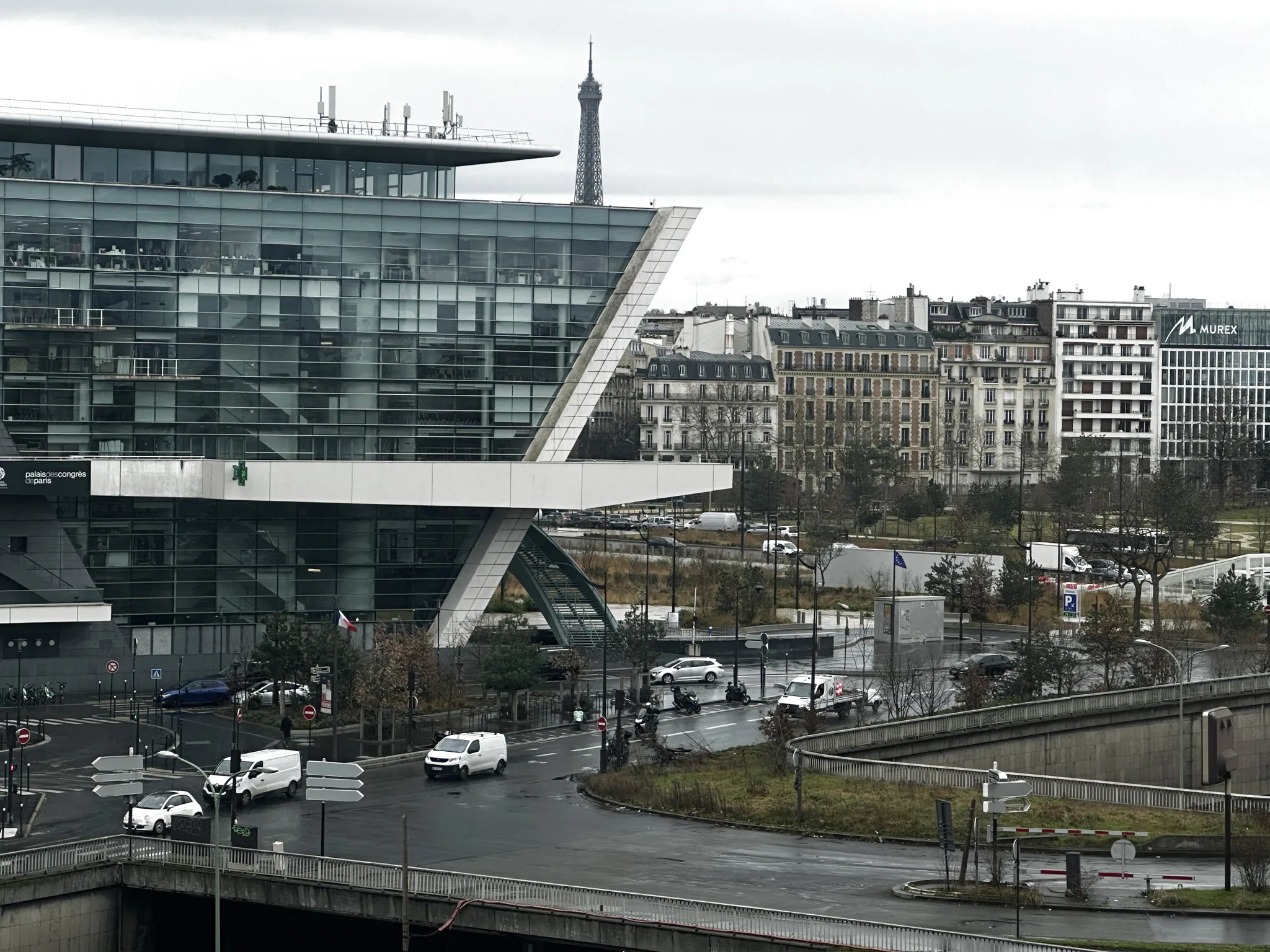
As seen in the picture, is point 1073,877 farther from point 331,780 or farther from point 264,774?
point 264,774

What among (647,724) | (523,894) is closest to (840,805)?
(647,724)

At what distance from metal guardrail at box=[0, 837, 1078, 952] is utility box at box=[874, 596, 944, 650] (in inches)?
2158

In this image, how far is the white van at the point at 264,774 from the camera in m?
61.4

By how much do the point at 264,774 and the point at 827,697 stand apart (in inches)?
1095

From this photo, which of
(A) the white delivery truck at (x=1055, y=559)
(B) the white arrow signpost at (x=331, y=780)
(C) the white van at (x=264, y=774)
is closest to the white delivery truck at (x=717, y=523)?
(A) the white delivery truck at (x=1055, y=559)

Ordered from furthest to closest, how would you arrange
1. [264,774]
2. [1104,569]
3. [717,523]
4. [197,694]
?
1. [717,523]
2. [1104,569]
3. [197,694]
4. [264,774]

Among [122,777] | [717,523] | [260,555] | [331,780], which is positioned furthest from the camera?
[717,523]

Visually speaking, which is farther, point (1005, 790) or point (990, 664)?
point (990, 664)

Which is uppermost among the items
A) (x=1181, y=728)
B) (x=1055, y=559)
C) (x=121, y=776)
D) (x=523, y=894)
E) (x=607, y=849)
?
(x=1055, y=559)

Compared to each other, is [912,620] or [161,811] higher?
[912,620]

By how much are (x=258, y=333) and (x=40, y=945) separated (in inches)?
1798

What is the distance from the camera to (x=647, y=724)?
74250mm

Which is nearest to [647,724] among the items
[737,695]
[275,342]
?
[737,695]

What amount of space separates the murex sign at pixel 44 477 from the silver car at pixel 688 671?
25618 mm
